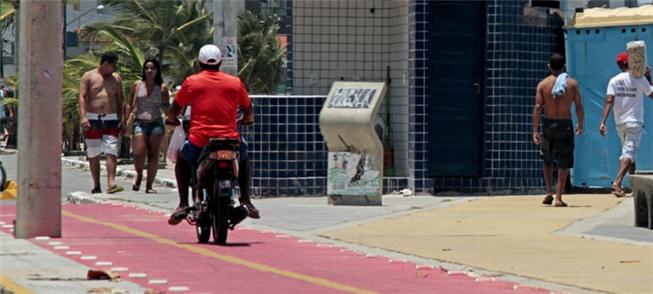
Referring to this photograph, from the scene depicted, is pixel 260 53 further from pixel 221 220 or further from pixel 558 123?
pixel 221 220

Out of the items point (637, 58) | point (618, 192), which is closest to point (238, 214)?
point (618, 192)

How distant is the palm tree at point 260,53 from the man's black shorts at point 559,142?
1352 inches

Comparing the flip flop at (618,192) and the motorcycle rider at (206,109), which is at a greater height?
the motorcycle rider at (206,109)

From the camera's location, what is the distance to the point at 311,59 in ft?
66.9

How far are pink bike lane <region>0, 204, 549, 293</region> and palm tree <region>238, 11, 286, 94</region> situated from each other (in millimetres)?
38088

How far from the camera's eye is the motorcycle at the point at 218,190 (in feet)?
42.3

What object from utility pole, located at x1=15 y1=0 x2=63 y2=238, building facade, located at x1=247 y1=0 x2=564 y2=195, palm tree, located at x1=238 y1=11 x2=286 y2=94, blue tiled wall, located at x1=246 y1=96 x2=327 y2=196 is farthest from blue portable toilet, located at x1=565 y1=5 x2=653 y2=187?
palm tree, located at x1=238 y1=11 x2=286 y2=94

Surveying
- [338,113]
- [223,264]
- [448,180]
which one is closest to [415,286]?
[223,264]

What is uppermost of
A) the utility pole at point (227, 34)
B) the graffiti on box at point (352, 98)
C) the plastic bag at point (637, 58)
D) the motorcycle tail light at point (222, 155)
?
the utility pole at point (227, 34)

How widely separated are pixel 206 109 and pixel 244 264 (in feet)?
7.89

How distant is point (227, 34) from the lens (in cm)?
2159

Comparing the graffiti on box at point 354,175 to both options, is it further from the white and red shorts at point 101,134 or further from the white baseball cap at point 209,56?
the white baseball cap at point 209,56

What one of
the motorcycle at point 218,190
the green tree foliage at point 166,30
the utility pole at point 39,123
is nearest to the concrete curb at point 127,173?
the green tree foliage at point 166,30

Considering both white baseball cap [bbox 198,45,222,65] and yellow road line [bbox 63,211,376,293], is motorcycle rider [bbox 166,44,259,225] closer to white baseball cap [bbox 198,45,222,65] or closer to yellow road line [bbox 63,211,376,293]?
white baseball cap [bbox 198,45,222,65]
